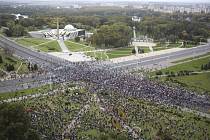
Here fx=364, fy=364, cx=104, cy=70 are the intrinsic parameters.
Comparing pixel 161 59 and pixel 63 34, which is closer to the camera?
pixel 161 59

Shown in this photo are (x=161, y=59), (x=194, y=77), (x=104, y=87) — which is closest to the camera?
(x=104, y=87)

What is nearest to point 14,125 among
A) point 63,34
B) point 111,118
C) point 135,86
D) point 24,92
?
point 111,118

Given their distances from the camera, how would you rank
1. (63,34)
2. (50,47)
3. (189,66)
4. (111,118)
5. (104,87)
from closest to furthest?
(111,118)
(104,87)
(189,66)
(50,47)
(63,34)

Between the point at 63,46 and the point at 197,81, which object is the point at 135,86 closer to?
the point at 197,81

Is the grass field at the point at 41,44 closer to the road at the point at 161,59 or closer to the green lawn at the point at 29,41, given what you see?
the green lawn at the point at 29,41

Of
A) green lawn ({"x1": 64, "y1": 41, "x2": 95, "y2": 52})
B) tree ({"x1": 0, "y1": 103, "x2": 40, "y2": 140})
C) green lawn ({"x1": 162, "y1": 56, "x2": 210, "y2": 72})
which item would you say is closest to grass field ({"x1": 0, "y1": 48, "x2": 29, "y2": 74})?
green lawn ({"x1": 64, "y1": 41, "x2": 95, "y2": 52})

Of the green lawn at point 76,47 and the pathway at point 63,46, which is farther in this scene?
the green lawn at point 76,47

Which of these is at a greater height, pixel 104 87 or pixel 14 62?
pixel 14 62

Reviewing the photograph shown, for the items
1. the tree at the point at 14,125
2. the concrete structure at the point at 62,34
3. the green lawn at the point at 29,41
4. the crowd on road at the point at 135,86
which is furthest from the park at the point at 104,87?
the concrete structure at the point at 62,34
